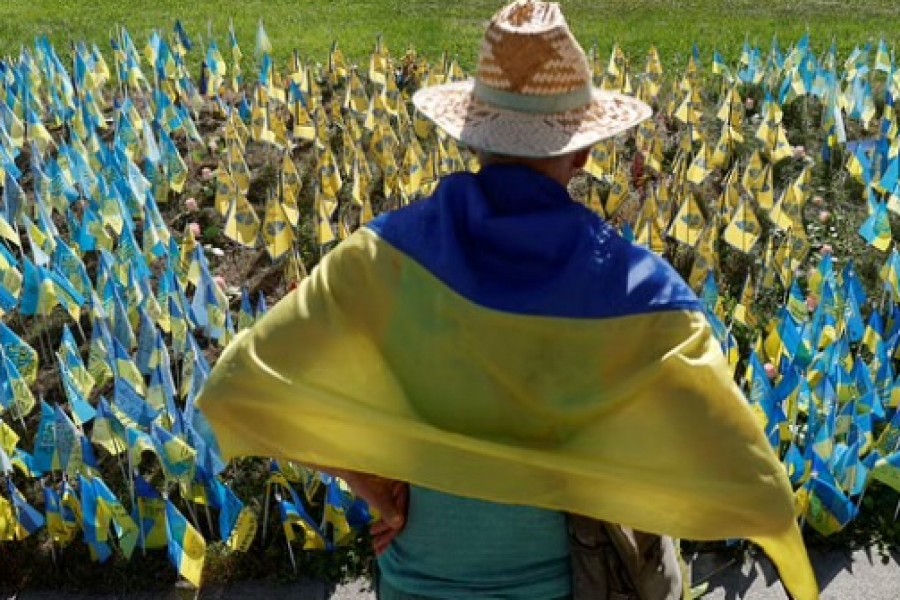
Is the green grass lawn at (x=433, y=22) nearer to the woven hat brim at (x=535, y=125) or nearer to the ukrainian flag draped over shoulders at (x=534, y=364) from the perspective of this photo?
the woven hat brim at (x=535, y=125)

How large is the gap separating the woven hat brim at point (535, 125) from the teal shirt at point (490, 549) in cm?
68

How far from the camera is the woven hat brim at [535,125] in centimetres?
213

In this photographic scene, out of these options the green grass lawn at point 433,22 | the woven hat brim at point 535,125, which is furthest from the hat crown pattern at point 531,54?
the green grass lawn at point 433,22

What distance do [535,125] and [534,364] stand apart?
16.8 inches

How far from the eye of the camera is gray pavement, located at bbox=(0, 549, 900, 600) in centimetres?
425

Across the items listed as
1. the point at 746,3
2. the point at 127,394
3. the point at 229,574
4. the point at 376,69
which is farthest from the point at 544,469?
the point at 746,3

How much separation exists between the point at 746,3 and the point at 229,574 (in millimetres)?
9154

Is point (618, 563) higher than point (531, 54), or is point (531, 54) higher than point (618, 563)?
point (531, 54)

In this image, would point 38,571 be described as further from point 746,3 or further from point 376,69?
point 746,3

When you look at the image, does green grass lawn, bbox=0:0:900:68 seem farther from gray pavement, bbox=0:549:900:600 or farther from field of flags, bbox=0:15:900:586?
gray pavement, bbox=0:549:900:600

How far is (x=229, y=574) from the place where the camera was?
435 cm

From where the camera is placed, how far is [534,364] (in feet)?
6.98

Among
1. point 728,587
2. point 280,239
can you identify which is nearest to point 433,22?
point 280,239

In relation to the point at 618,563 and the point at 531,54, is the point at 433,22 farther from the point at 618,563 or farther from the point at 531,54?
the point at 618,563
